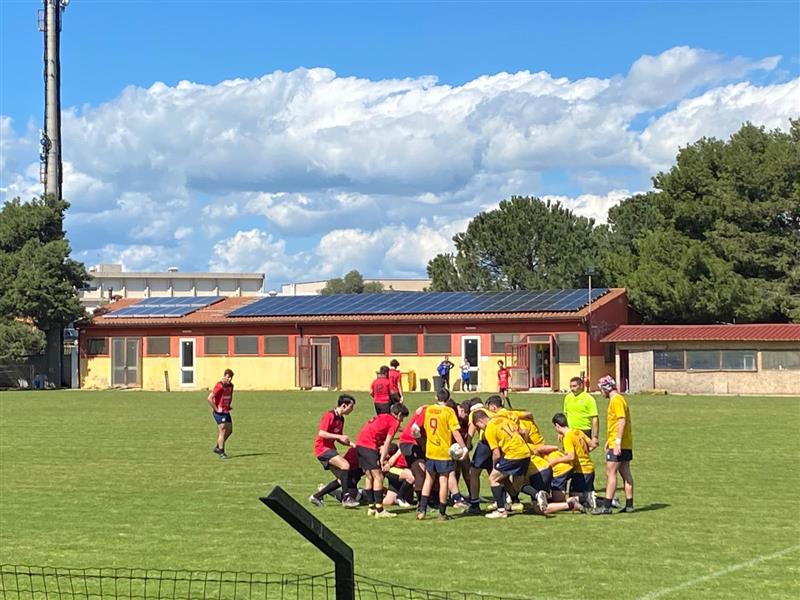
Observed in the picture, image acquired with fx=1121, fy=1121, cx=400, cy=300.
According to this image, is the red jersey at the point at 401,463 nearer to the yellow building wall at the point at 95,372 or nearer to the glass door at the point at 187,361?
the glass door at the point at 187,361

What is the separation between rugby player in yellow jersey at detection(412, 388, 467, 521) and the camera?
13891mm

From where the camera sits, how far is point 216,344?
185ft

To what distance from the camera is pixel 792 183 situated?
56281 mm

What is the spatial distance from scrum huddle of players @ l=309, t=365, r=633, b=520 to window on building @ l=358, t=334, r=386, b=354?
37.6m

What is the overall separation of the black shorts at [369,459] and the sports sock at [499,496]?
5.26 ft

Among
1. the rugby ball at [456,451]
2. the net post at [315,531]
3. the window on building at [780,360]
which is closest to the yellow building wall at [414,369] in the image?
the window on building at [780,360]

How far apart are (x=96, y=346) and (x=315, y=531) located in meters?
56.5

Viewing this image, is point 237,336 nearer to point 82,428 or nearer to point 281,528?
point 82,428

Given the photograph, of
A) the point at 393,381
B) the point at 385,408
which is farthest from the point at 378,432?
the point at 393,381

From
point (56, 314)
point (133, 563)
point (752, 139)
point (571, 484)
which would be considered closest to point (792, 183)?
point (752, 139)

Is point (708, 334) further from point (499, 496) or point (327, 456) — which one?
point (499, 496)

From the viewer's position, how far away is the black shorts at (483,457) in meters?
14.5

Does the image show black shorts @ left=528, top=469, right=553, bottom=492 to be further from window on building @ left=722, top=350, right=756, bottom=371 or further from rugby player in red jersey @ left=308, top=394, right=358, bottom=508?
window on building @ left=722, top=350, right=756, bottom=371

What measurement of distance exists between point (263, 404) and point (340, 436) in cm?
2525
